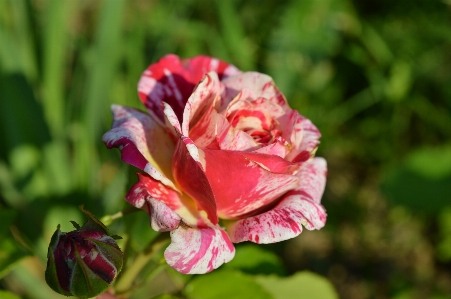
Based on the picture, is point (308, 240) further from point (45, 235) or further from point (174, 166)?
point (174, 166)

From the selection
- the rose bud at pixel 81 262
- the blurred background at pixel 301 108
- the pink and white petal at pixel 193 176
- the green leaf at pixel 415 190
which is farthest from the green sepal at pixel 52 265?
the green leaf at pixel 415 190

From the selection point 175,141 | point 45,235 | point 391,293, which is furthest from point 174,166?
point 391,293

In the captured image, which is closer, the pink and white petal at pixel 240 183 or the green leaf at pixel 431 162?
the pink and white petal at pixel 240 183

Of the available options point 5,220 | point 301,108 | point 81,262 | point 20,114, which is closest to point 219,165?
point 81,262

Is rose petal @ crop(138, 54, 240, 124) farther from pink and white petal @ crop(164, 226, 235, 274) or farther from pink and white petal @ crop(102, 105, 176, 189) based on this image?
pink and white petal @ crop(164, 226, 235, 274)

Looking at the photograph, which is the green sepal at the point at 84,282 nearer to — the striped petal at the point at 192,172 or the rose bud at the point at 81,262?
the rose bud at the point at 81,262
